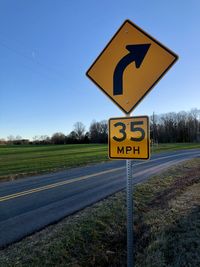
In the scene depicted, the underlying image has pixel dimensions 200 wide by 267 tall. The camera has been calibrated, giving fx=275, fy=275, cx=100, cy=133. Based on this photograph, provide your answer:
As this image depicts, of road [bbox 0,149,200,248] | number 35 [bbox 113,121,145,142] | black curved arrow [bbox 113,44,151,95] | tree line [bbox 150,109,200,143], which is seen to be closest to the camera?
number 35 [bbox 113,121,145,142]

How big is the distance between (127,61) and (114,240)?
3461 mm

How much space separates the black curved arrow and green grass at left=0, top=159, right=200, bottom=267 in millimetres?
2496

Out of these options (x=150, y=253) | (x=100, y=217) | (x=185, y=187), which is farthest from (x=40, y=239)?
(x=185, y=187)

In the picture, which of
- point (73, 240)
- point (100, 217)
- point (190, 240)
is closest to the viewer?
point (190, 240)

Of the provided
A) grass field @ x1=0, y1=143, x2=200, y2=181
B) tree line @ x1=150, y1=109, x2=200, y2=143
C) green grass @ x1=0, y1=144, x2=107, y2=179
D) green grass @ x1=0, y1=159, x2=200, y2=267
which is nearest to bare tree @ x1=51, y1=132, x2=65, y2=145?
tree line @ x1=150, y1=109, x2=200, y2=143

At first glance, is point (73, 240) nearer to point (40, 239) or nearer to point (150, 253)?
point (40, 239)

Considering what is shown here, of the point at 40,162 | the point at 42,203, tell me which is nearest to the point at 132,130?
the point at 42,203

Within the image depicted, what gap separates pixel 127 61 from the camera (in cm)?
302

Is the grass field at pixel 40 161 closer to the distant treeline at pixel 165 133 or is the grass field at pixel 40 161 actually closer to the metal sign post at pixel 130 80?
the metal sign post at pixel 130 80

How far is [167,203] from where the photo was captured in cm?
741

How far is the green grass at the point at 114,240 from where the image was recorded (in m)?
4.10

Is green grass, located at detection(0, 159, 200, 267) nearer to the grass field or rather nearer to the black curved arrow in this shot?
Answer: the black curved arrow

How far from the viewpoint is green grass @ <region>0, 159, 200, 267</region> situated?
161 inches

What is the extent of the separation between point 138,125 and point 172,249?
97.3 inches
